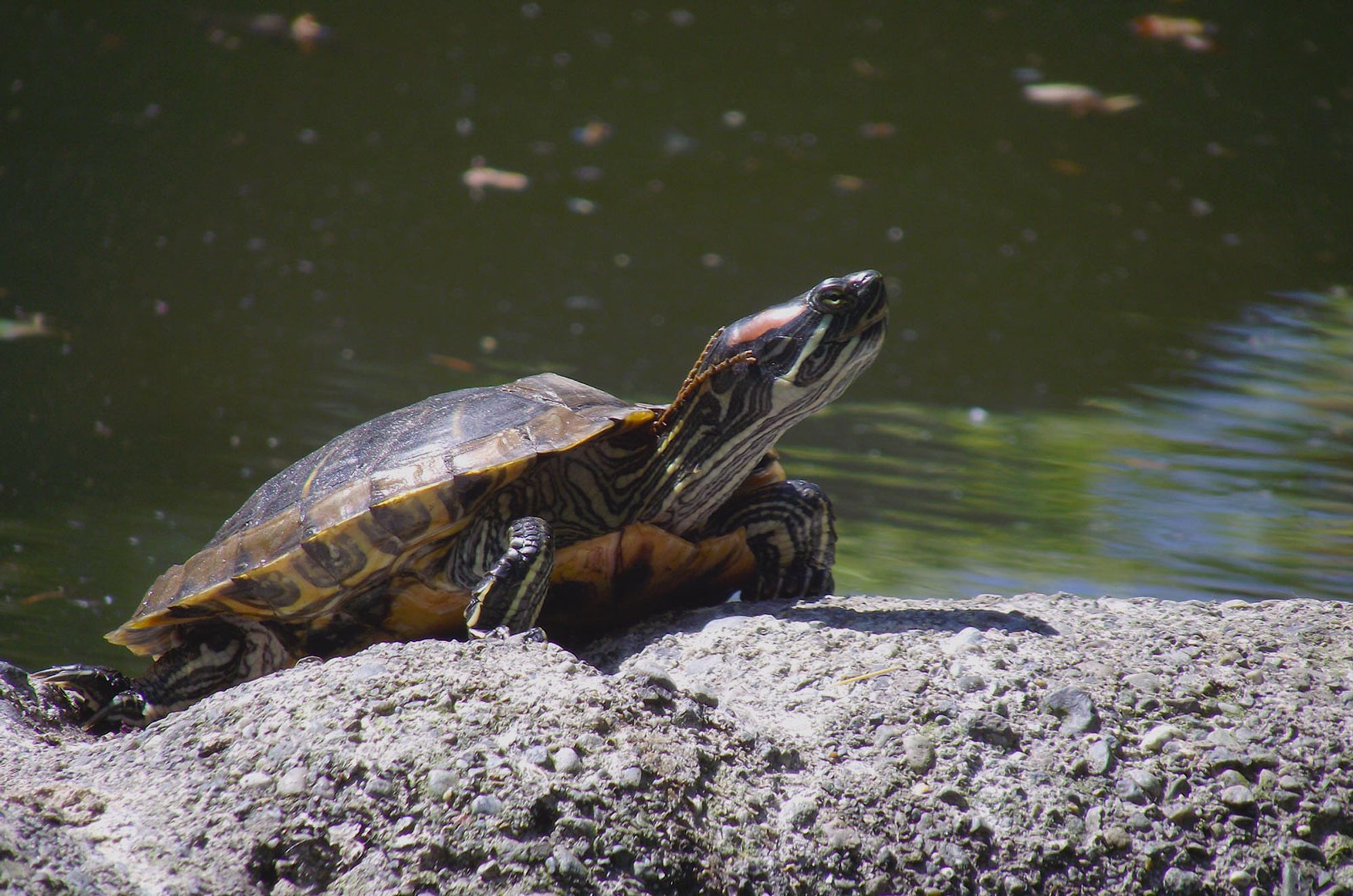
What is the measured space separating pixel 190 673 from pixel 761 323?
1470mm

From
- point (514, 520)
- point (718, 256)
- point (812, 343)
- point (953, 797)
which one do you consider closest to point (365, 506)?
point (514, 520)

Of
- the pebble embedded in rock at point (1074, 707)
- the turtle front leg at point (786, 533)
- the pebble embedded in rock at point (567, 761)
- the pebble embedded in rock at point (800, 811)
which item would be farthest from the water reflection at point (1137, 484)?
the pebble embedded in rock at point (567, 761)

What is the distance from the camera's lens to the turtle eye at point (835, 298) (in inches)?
91.4

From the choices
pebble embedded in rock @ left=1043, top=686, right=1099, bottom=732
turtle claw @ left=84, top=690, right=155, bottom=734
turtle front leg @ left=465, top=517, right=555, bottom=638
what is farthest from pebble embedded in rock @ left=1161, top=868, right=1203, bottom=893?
turtle claw @ left=84, top=690, right=155, bottom=734

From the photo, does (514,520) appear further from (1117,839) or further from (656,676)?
(1117,839)

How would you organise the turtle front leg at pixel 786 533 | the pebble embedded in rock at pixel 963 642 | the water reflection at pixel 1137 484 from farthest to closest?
the water reflection at pixel 1137 484 < the turtle front leg at pixel 786 533 < the pebble embedded in rock at pixel 963 642

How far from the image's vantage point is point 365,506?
2258 mm

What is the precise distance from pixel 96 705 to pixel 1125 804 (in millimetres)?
2026

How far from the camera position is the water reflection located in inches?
148

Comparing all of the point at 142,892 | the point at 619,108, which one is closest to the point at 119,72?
the point at 619,108

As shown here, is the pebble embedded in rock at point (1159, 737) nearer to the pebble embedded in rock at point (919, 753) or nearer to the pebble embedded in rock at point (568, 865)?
the pebble embedded in rock at point (919, 753)

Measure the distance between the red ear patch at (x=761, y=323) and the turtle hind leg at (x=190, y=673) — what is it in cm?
121

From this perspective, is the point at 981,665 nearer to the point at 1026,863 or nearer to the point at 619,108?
the point at 1026,863

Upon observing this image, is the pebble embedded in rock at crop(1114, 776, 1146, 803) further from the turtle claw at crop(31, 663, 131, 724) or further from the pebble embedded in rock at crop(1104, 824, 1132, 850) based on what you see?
the turtle claw at crop(31, 663, 131, 724)
